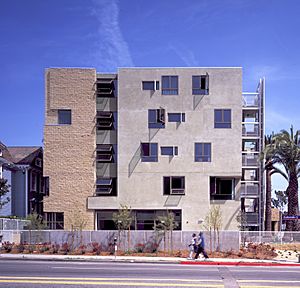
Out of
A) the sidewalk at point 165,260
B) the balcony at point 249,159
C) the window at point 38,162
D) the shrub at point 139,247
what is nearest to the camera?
the sidewalk at point 165,260

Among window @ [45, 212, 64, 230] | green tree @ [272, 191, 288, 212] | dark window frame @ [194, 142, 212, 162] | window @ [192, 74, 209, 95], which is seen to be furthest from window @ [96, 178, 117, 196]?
green tree @ [272, 191, 288, 212]

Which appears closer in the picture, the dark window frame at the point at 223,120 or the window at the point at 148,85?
the dark window frame at the point at 223,120

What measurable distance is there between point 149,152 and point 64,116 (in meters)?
8.09

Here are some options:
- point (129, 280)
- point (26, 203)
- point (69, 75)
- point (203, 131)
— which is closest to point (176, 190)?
point (203, 131)

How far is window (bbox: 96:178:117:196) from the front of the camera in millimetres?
40812

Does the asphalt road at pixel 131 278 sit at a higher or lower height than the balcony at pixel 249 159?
lower

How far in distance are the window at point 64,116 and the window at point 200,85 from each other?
11.0 metres

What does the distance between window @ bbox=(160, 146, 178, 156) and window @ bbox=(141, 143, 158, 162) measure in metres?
0.53

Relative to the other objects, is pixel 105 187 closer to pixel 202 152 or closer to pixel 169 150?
pixel 169 150

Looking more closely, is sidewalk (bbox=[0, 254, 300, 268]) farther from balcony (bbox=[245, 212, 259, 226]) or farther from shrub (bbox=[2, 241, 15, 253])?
balcony (bbox=[245, 212, 259, 226])

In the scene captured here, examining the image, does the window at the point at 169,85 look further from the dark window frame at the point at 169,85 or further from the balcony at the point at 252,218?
the balcony at the point at 252,218

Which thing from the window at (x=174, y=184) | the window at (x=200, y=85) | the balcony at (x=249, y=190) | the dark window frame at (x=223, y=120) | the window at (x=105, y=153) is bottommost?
the balcony at (x=249, y=190)

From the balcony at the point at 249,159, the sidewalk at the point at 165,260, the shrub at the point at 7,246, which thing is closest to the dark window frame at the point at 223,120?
the balcony at the point at 249,159

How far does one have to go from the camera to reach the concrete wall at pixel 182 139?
1567 inches
